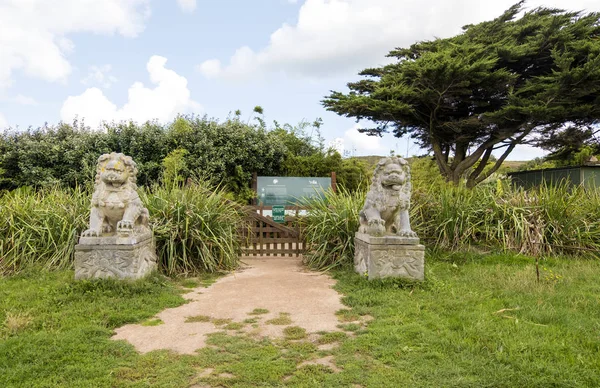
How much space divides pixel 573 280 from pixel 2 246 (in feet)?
23.8

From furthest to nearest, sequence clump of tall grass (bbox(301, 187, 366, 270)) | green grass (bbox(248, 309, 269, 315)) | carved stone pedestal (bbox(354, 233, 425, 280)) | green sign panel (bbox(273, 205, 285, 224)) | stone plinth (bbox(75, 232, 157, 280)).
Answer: green sign panel (bbox(273, 205, 285, 224)) < clump of tall grass (bbox(301, 187, 366, 270)) < carved stone pedestal (bbox(354, 233, 425, 280)) < stone plinth (bbox(75, 232, 157, 280)) < green grass (bbox(248, 309, 269, 315))

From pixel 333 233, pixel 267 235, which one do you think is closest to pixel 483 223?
pixel 333 233

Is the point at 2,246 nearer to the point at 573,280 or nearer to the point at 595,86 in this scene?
the point at 573,280

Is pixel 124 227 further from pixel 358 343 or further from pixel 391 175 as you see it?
pixel 391 175

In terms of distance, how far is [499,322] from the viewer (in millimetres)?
3150

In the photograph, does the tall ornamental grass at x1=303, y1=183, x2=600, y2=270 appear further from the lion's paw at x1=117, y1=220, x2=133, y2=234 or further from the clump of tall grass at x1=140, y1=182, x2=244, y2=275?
the lion's paw at x1=117, y1=220, x2=133, y2=234

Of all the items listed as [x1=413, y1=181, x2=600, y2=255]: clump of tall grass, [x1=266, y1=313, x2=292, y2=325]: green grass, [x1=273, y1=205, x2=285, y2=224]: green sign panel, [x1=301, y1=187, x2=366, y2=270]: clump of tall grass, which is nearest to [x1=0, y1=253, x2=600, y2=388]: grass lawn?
[x1=266, y1=313, x2=292, y2=325]: green grass

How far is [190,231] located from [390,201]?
274 cm

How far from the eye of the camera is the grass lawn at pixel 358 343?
7.50ft

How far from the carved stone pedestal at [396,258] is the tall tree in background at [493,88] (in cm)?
651

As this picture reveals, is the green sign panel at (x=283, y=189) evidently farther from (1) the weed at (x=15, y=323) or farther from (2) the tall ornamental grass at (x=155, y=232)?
(1) the weed at (x=15, y=323)

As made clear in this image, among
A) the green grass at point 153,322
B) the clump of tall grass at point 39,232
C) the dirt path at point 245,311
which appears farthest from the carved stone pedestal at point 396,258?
the clump of tall grass at point 39,232

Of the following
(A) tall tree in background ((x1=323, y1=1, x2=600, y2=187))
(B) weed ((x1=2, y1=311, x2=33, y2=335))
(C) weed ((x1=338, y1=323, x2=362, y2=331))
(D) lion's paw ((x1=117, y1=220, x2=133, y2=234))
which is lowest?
(C) weed ((x1=338, y1=323, x2=362, y2=331))

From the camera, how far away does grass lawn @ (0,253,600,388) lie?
2.29 m
